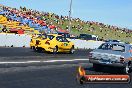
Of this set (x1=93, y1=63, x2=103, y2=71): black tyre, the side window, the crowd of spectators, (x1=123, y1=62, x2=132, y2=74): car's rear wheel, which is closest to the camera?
(x1=123, y1=62, x2=132, y2=74): car's rear wheel

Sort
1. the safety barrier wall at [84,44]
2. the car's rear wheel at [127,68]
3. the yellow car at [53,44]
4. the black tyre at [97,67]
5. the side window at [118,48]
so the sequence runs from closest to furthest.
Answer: the car's rear wheel at [127,68], the side window at [118,48], the black tyre at [97,67], the yellow car at [53,44], the safety barrier wall at [84,44]

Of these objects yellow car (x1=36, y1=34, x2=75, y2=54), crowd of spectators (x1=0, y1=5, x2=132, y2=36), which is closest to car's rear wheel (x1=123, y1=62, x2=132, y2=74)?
yellow car (x1=36, y1=34, x2=75, y2=54)

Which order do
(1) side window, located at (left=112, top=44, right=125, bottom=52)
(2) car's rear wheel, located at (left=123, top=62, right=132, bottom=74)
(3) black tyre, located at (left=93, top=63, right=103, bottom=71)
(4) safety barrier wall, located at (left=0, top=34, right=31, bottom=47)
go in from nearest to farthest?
1. (2) car's rear wheel, located at (left=123, top=62, right=132, bottom=74)
2. (1) side window, located at (left=112, top=44, right=125, bottom=52)
3. (3) black tyre, located at (left=93, top=63, right=103, bottom=71)
4. (4) safety barrier wall, located at (left=0, top=34, right=31, bottom=47)

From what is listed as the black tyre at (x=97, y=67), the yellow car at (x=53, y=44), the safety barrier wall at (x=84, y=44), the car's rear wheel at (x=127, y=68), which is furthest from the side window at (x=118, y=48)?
the safety barrier wall at (x=84, y=44)

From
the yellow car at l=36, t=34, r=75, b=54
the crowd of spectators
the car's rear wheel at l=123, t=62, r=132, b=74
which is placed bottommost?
the car's rear wheel at l=123, t=62, r=132, b=74

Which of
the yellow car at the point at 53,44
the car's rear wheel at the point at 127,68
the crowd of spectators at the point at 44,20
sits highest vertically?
the crowd of spectators at the point at 44,20

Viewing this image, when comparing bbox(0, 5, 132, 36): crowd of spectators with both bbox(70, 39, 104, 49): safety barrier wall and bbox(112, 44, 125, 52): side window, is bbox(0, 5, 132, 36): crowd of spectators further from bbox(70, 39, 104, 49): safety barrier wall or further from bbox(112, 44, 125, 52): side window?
bbox(112, 44, 125, 52): side window

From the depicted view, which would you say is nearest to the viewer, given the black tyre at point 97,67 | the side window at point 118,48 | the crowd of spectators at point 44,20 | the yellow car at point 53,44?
the side window at point 118,48

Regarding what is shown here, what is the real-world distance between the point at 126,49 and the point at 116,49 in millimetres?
536

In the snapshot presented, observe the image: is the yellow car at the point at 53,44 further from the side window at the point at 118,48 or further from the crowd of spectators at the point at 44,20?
the crowd of spectators at the point at 44,20

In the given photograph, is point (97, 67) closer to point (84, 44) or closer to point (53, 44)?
point (53, 44)

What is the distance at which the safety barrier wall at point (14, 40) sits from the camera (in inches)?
1329

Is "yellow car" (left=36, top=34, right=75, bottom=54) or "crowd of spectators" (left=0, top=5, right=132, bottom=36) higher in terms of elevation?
"crowd of spectators" (left=0, top=5, right=132, bottom=36)

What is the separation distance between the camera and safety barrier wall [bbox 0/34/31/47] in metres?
33.8
